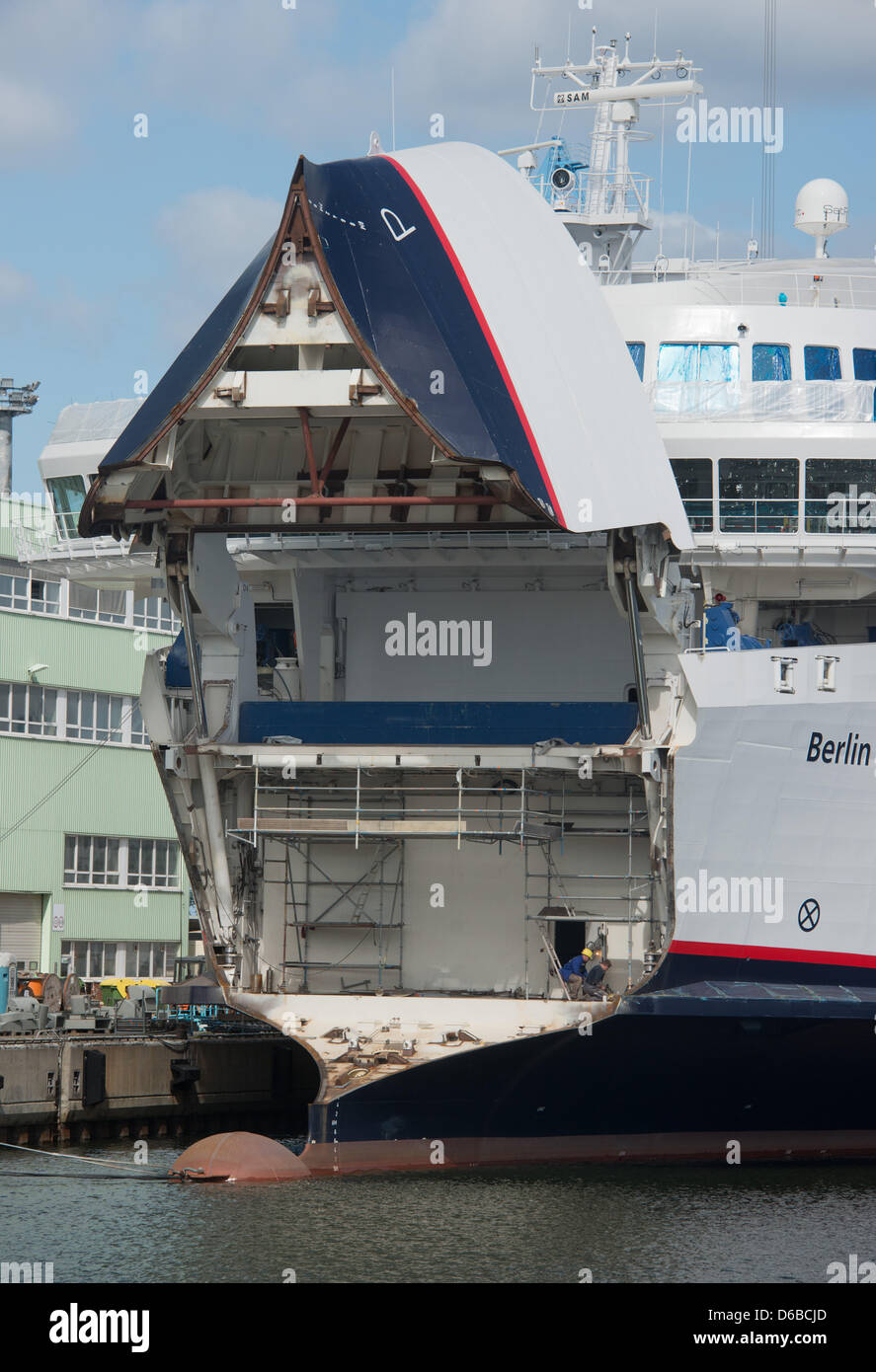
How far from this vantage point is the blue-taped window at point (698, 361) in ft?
103

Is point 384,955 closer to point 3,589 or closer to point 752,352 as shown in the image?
point 752,352

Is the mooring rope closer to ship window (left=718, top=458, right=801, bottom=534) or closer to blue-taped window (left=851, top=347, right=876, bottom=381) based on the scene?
ship window (left=718, top=458, right=801, bottom=534)

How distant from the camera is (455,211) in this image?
2548 centimetres

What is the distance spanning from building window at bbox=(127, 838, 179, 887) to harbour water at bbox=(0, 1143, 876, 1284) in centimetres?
2557

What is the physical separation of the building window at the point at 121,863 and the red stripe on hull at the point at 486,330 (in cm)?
2961

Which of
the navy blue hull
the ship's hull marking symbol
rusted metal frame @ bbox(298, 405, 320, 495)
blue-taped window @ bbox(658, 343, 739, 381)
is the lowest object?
the navy blue hull

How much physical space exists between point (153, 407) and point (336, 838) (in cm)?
654

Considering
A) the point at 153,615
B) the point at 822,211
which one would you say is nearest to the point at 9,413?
the point at 153,615

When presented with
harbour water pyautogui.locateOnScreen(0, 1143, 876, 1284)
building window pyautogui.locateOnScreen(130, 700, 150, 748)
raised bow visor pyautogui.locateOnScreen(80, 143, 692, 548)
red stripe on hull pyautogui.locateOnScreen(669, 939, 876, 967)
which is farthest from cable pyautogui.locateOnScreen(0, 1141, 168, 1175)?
building window pyautogui.locateOnScreen(130, 700, 150, 748)

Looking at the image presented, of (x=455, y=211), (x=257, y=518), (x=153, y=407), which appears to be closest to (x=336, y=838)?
(x=257, y=518)

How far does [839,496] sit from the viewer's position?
29.5 m

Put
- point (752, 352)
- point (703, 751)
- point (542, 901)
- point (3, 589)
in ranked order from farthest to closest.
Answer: point (3, 589) < point (752, 352) < point (542, 901) < point (703, 751)

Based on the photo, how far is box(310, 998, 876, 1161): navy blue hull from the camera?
2552 centimetres
